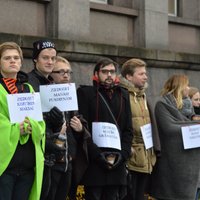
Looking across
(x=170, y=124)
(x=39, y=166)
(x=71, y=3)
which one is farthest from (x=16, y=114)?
(x=71, y=3)

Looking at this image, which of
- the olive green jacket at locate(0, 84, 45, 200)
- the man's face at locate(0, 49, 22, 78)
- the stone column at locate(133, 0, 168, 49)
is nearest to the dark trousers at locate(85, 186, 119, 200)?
the olive green jacket at locate(0, 84, 45, 200)

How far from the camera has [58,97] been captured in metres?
5.91

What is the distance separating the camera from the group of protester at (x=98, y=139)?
5.35m

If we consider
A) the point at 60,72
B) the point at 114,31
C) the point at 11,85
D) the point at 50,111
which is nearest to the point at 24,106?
the point at 11,85

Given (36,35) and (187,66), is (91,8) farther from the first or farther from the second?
(187,66)

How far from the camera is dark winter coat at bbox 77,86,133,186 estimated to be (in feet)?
21.1

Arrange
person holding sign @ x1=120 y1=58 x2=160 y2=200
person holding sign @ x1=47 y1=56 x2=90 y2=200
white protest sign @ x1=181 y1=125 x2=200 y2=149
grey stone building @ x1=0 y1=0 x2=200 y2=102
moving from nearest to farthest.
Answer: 1. person holding sign @ x1=47 y1=56 x2=90 y2=200
2. person holding sign @ x1=120 y1=58 x2=160 y2=200
3. white protest sign @ x1=181 y1=125 x2=200 y2=149
4. grey stone building @ x1=0 y1=0 x2=200 y2=102

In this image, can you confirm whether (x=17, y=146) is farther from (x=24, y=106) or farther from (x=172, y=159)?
(x=172, y=159)

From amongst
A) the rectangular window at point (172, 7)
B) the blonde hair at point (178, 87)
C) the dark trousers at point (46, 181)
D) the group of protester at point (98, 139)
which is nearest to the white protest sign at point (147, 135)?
the group of protester at point (98, 139)

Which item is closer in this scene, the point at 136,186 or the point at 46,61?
the point at 46,61

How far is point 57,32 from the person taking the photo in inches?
Answer: 361

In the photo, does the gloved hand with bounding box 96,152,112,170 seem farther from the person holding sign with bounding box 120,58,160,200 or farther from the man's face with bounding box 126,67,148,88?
the man's face with bounding box 126,67,148,88

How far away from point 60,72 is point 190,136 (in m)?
2.31

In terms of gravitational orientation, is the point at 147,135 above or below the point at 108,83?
below
